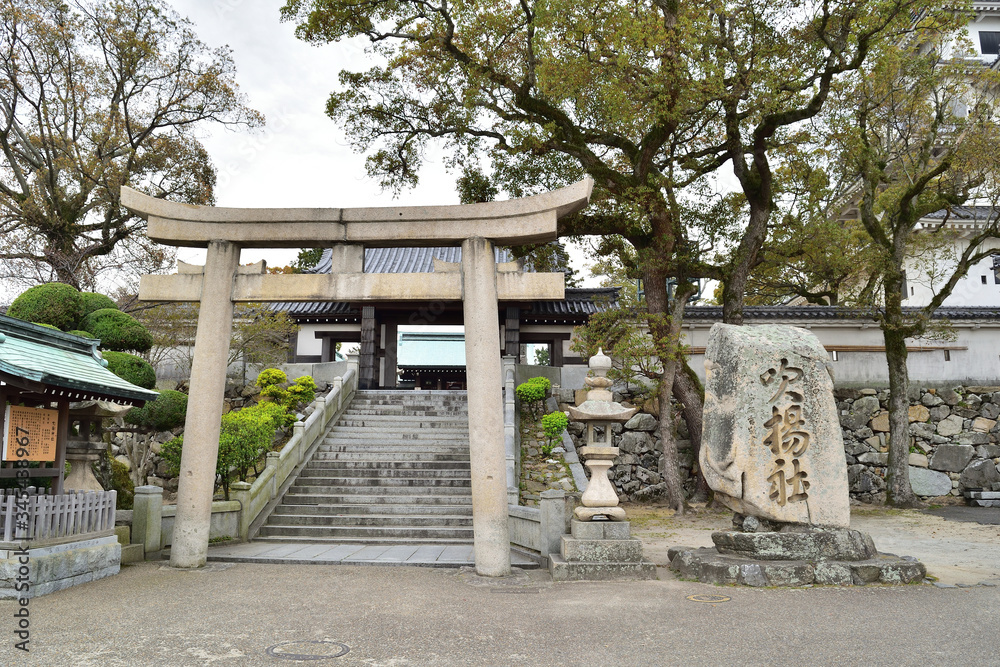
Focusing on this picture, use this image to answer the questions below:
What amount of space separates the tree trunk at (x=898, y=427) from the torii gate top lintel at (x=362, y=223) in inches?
452

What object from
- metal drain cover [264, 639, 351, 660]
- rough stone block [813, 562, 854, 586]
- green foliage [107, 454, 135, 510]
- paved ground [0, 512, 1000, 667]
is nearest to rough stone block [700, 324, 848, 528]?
rough stone block [813, 562, 854, 586]

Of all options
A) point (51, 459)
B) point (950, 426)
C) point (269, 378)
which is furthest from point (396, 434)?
point (950, 426)

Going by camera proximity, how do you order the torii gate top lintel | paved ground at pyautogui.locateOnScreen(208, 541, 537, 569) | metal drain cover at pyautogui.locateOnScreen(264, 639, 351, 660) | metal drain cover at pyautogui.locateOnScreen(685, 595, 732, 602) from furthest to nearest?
paved ground at pyautogui.locateOnScreen(208, 541, 537, 569)
the torii gate top lintel
metal drain cover at pyautogui.locateOnScreen(685, 595, 732, 602)
metal drain cover at pyautogui.locateOnScreen(264, 639, 351, 660)

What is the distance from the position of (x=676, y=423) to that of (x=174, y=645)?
13801mm

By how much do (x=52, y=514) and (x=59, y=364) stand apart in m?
1.78

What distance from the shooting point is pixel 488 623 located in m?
5.92

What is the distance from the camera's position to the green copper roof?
6.92m

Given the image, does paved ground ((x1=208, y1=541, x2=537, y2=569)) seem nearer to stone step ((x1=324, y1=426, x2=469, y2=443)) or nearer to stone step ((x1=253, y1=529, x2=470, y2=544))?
stone step ((x1=253, y1=529, x2=470, y2=544))

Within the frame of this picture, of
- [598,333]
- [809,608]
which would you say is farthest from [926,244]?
[809,608]

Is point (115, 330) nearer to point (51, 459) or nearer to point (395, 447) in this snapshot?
Answer: point (51, 459)

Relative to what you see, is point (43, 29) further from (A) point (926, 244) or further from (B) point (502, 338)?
(A) point (926, 244)

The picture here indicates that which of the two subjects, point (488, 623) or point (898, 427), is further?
point (898, 427)

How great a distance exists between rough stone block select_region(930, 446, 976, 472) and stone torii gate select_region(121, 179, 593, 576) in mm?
14536

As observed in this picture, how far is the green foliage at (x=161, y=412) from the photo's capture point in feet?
36.3
